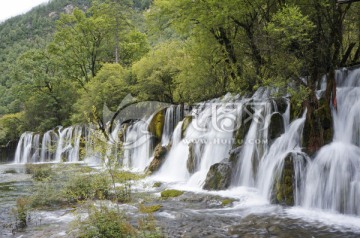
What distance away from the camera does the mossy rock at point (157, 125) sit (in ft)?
73.2

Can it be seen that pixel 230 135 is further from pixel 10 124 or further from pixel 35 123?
pixel 10 124

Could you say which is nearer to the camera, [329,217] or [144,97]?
[329,217]

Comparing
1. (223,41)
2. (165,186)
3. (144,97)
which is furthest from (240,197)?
(144,97)

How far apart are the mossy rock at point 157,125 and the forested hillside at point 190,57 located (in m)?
2.50

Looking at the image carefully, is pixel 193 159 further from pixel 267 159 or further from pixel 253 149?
pixel 267 159

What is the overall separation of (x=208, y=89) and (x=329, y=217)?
1385 cm

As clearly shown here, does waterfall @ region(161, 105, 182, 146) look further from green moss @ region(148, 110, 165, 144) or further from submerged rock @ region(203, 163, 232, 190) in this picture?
submerged rock @ region(203, 163, 232, 190)

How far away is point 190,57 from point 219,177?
447 inches

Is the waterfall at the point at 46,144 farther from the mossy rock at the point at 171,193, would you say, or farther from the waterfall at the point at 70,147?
the mossy rock at the point at 171,193

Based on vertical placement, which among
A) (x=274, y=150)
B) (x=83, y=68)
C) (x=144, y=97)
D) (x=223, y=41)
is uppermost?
(x=83, y=68)

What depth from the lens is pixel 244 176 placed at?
1268cm

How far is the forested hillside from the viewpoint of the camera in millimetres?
12141

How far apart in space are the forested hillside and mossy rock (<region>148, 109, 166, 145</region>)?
8.20 feet

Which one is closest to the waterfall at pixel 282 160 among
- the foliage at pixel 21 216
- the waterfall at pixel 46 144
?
the foliage at pixel 21 216
